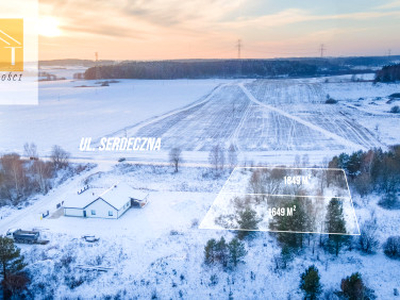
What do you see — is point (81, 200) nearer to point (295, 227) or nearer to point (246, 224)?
point (246, 224)

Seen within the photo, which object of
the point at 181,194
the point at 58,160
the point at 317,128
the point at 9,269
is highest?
the point at 317,128

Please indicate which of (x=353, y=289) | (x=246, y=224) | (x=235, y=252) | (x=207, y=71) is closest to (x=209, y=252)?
(x=235, y=252)

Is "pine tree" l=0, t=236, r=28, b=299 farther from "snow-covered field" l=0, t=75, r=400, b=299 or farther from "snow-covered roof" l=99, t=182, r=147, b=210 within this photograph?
"snow-covered roof" l=99, t=182, r=147, b=210

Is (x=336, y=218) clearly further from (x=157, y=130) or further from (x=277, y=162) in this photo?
(x=157, y=130)

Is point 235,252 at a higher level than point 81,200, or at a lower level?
lower

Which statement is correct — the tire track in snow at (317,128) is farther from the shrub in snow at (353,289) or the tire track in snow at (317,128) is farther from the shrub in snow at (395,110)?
the shrub in snow at (353,289)

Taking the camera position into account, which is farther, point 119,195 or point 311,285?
point 119,195
